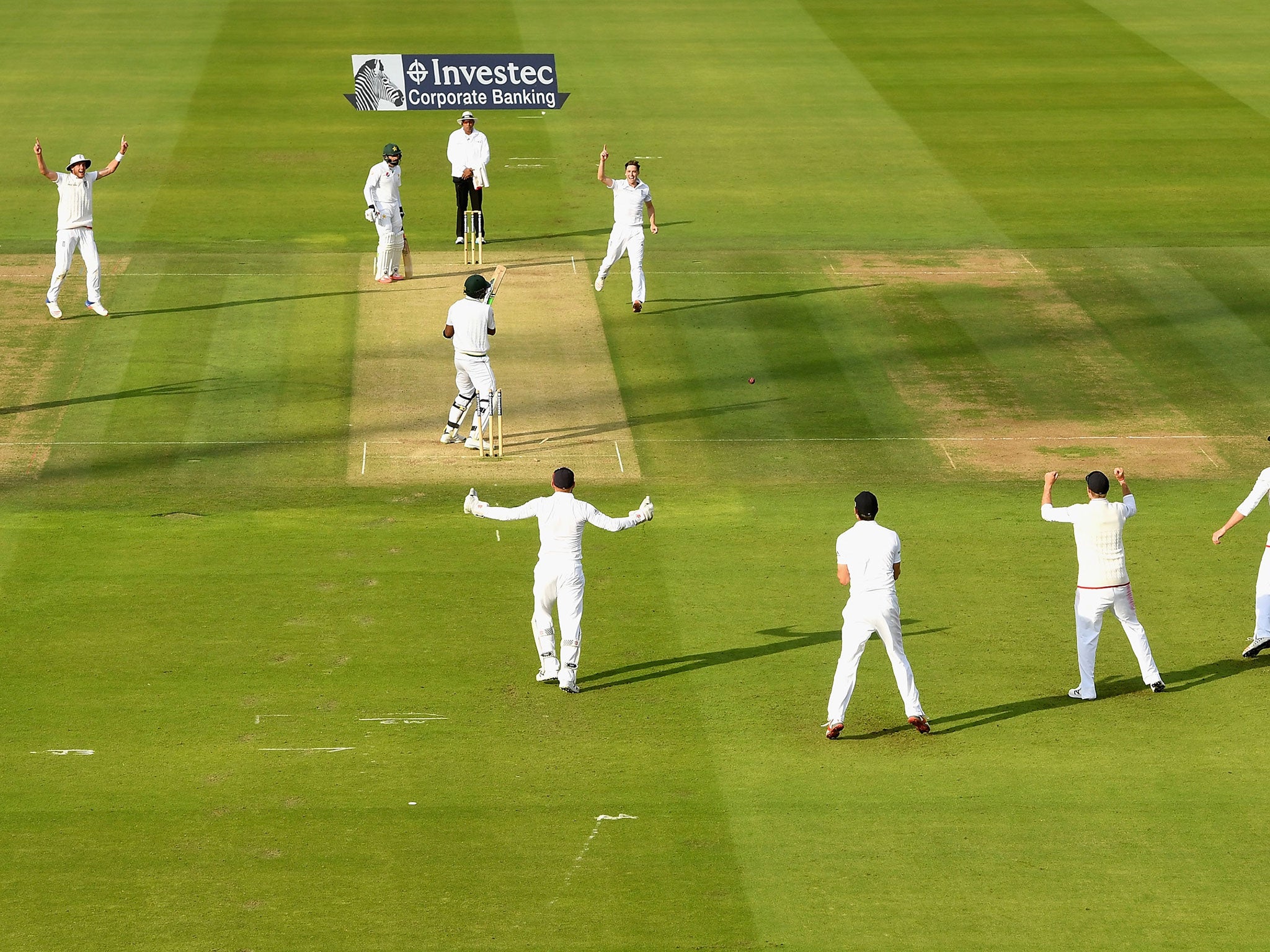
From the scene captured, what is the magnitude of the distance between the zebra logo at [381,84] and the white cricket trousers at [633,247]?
35.6 ft

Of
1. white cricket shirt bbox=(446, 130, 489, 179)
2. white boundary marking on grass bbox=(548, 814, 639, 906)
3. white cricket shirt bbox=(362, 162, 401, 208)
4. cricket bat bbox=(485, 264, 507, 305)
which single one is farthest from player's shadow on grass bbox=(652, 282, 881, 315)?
white boundary marking on grass bbox=(548, 814, 639, 906)

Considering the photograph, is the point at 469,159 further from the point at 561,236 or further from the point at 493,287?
the point at 493,287

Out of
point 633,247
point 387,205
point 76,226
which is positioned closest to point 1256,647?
point 633,247

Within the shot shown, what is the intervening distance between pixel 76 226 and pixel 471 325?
7082mm

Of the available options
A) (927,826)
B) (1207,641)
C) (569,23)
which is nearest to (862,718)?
(927,826)

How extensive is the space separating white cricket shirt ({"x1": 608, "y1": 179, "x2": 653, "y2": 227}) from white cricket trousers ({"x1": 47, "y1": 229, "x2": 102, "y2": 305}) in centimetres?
703

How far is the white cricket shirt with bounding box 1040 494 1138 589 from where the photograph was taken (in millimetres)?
13828

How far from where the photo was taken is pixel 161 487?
18.8m

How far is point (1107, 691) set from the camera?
1435 cm

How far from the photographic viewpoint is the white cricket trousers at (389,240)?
2484 cm

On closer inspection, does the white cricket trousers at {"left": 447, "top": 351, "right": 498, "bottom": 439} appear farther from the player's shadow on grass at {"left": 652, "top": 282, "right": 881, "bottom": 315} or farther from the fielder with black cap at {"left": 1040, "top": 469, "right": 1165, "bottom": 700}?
the fielder with black cap at {"left": 1040, "top": 469, "right": 1165, "bottom": 700}

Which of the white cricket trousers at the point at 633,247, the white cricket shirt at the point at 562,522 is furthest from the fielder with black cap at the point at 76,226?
the white cricket shirt at the point at 562,522

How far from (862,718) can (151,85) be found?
89.0 ft

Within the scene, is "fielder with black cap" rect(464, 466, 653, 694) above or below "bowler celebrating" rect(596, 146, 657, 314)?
above
